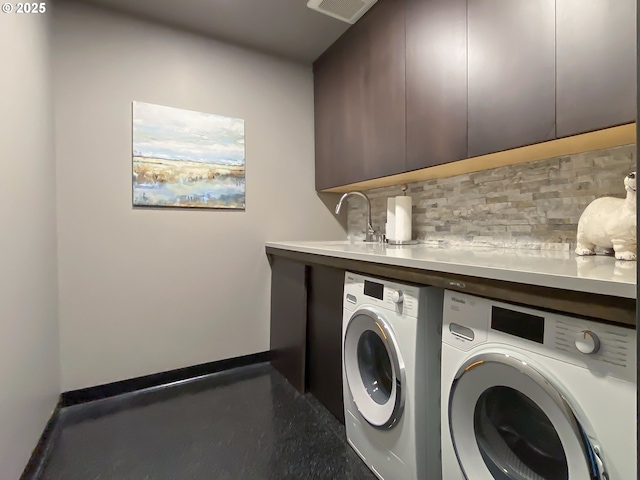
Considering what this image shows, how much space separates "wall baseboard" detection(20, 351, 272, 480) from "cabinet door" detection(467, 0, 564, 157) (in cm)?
213

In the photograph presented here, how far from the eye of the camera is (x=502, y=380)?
847mm

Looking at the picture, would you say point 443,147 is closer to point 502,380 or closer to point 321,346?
point 502,380

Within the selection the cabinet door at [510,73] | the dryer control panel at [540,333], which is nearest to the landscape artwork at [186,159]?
the cabinet door at [510,73]

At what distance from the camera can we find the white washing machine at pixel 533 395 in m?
0.66

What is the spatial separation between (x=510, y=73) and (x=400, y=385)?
128 cm

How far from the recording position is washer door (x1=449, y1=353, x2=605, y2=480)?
72 centimetres

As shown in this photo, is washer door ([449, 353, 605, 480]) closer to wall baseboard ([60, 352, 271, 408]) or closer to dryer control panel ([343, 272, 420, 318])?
dryer control panel ([343, 272, 420, 318])

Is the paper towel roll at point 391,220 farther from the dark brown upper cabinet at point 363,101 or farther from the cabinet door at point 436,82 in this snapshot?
the cabinet door at point 436,82

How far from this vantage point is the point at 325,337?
177 cm

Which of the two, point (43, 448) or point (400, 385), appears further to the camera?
point (43, 448)

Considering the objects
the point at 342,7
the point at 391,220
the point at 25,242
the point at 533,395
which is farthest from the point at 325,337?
the point at 342,7

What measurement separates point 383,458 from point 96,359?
5.88 ft

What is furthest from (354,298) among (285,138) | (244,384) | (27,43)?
(27,43)

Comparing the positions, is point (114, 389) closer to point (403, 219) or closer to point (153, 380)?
point (153, 380)
